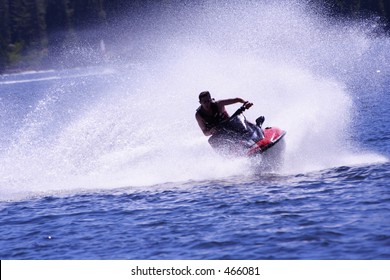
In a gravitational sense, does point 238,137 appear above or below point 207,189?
above

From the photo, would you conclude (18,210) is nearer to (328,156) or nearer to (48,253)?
(48,253)

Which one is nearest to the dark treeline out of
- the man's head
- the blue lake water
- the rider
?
the blue lake water

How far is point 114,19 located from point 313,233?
563 feet

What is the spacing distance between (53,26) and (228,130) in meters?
171

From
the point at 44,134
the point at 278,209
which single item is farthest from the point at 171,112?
the point at 278,209

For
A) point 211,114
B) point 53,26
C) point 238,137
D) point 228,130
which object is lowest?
point 238,137

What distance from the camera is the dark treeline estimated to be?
17338 cm

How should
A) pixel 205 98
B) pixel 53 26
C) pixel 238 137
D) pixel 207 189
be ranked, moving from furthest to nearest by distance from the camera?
pixel 53 26
pixel 238 137
pixel 205 98
pixel 207 189

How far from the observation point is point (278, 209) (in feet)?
47.3

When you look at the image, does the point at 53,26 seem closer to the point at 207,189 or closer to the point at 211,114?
the point at 211,114

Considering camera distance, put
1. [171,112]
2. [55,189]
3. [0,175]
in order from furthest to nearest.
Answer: [171,112], [0,175], [55,189]

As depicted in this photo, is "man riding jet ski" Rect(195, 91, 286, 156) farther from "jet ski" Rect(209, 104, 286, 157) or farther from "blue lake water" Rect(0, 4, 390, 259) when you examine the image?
"blue lake water" Rect(0, 4, 390, 259)

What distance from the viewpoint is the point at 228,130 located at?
18469mm

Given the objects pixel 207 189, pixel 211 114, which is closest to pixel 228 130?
pixel 211 114
